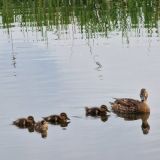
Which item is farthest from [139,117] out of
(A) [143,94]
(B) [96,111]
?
(B) [96,111]

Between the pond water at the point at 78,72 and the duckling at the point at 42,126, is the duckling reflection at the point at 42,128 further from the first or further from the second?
the pond water at the point at 78,72

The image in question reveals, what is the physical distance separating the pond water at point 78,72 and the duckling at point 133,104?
26 cm

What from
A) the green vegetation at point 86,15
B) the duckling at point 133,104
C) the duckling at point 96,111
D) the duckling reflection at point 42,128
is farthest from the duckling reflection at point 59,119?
the green vegetation at point 86,15

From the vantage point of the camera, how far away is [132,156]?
1317cm

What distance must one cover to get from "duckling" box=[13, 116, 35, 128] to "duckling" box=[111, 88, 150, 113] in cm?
230

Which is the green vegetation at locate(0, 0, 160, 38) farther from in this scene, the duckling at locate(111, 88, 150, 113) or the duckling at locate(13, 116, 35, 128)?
the duckling at locate(13, 116, 35, 128)

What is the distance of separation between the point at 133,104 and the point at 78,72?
11.2ft

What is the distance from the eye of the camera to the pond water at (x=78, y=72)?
1406 centimetres

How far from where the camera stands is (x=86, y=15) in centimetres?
2831

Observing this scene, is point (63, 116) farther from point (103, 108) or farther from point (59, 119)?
point (103, 108)

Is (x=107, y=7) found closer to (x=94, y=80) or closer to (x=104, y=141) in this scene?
(x=94, y=80)

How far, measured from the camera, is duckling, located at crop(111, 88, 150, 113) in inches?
666

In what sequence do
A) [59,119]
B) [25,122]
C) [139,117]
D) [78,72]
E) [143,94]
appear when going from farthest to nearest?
1. [78,72]
2. [143,94]
3. [139,117]
4. [59,119]
5. [25,122]

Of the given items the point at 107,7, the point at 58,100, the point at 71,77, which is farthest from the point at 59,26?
the point at 58,100
